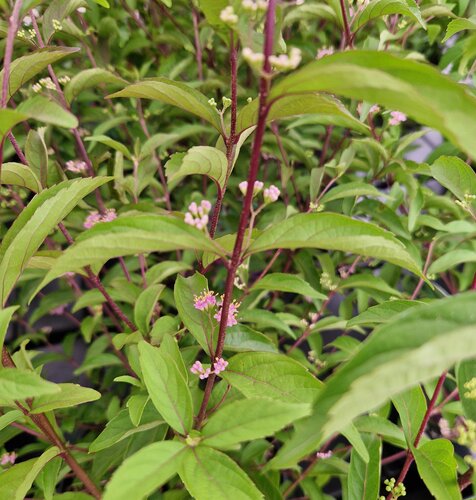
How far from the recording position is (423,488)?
1107 mm

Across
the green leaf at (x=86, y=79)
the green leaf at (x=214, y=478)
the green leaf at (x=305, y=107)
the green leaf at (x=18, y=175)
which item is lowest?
the green leaf at (x=214, y=478)

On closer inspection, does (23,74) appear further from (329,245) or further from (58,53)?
(329,245)

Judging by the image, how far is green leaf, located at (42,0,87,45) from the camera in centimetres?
73

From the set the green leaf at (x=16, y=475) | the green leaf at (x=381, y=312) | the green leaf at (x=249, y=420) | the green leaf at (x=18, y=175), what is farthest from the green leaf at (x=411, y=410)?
the green leaf at (x=18, y=175)

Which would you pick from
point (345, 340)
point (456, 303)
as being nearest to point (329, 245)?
point (456, 303)

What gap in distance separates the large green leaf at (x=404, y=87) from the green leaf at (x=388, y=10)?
0.39 m

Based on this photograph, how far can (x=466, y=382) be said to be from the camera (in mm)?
531

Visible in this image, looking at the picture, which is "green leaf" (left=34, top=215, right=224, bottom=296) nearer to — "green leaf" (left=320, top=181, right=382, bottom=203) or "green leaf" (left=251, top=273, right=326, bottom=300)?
"green leaf" (left=251, top=273, right=326, bottom=300)

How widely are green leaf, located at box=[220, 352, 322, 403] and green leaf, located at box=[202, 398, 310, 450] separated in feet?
0.18

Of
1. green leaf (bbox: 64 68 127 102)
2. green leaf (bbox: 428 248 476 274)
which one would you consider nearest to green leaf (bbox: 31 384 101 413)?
green leaf (bbox: 64 68 127 102)

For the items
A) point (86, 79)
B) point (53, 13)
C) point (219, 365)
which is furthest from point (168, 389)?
point (53, 13)

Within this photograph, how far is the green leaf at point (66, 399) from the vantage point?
1.70 feet

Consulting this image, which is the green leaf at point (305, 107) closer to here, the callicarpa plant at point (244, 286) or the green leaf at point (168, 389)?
the callicarpa plant at point (244, 286)

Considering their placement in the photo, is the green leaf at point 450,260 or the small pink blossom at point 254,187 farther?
the green leaf at point 450,260
